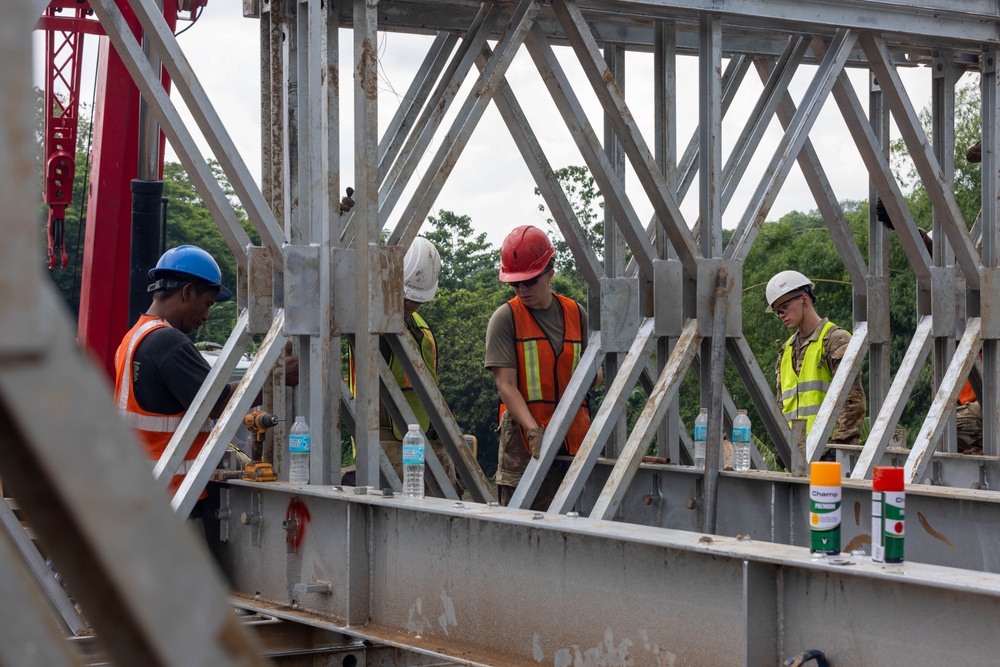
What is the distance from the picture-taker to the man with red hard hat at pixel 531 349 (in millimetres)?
7527

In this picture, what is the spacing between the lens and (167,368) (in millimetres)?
6145

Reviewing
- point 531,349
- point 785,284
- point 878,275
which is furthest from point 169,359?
point 878,275

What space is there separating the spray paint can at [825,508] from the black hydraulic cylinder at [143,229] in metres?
6.66

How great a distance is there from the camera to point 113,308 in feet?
32.6

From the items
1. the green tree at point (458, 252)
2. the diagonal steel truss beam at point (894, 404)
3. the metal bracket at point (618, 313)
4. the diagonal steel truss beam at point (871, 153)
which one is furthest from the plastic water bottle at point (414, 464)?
the green tree at point (458, 252)

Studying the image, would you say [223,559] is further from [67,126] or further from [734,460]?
[67,126]

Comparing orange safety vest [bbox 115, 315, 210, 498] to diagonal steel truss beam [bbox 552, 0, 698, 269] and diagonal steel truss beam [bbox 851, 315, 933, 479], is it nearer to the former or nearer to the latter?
diagonal steel truss beam [bbox 552, 0, 698, 269]

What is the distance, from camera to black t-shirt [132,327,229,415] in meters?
6.14

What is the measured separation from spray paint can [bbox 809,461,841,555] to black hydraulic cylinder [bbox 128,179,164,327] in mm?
6657

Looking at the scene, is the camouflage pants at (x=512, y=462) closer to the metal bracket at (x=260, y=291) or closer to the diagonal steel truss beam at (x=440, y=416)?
the diagonal steel truss beam at (x=440, y=416)

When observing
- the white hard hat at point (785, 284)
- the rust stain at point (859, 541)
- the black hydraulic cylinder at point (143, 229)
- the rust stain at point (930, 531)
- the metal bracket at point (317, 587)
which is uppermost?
the black hydraulic cylinder at point (143, 229)

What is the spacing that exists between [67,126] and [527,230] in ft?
19.1

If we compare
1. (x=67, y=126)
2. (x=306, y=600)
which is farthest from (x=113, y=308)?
(x=306, y=600)

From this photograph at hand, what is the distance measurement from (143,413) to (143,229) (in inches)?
130
